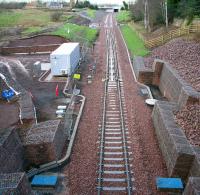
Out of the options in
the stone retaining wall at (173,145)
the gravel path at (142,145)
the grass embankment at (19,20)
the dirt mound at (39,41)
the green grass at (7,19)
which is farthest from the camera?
Result: the green grass at (7,19)

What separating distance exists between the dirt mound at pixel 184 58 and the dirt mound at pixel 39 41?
17.7 metres

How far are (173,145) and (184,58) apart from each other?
16.4 metres

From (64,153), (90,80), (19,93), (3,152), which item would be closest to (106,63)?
(90,80)

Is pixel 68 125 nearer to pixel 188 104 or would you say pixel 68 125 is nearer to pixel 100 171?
pixel 100 171

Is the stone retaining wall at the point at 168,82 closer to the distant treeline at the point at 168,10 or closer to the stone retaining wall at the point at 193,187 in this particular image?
the stone retaining wall at the point at 193,187

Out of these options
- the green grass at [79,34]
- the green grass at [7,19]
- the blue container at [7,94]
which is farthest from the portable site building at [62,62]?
the green grass at [7,19]

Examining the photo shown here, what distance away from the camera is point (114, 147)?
15.3 m

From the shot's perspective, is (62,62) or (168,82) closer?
(168,82)

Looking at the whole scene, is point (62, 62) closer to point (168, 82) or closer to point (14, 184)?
point (168, 82)

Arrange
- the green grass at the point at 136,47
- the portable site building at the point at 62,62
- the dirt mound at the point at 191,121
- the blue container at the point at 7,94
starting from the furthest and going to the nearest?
1. the green grass at the point at 136,47
2. the portable site building at the point at 62,62
3. the blue container at the point at 7,94
4. the dirt mound at the point at 191,121

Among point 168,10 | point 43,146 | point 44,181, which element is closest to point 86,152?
point 43,146

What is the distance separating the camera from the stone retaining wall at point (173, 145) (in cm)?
1236

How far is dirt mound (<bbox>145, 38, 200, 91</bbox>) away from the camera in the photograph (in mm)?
22456

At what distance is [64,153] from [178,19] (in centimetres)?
3587
